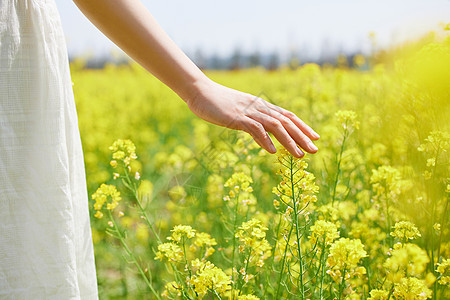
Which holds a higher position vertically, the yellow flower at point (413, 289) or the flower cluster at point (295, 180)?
the flower cluster at point (295, 180)

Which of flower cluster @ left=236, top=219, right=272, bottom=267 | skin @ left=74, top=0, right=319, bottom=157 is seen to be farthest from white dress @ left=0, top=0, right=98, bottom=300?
flower cluster @ left=236, top=219, right=272, bottom=267

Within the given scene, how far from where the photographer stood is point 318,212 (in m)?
1.43

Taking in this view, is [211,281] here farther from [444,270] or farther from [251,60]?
[251,60]

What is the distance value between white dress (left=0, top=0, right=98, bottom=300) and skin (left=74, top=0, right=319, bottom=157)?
14 cm

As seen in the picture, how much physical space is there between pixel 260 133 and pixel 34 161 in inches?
20.4

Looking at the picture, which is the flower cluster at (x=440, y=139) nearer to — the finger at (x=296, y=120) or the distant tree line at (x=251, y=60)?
the finger at (x=296, y=120)

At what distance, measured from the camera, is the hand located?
93cm

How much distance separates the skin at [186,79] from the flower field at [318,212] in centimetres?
12

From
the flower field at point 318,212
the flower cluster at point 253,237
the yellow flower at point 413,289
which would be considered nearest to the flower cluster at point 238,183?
the flower field at point 318,212

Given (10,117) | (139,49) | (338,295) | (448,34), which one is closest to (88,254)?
(10,117)

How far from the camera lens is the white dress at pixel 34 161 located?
0.96 meters

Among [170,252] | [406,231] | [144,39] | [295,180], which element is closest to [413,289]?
[406,231]

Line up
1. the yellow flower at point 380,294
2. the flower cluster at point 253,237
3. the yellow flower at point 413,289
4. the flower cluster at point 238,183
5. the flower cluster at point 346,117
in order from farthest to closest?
the flower cluster at point 346,117 < the flower cluster at point 238,183 < the flower cluster at point 253,237 < the yellow flower at point 380,294 < the yellow flower at point 413,289

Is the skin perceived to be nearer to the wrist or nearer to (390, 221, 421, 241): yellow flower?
the wrist
